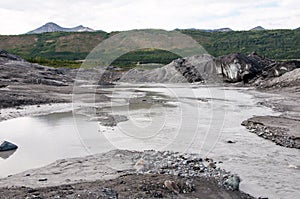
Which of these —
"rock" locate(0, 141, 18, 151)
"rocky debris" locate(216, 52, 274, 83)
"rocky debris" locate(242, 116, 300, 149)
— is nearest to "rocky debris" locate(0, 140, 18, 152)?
"rock" locate(0, 141, 18, 151)

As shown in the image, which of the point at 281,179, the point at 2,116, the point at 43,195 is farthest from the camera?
the point at 2,116

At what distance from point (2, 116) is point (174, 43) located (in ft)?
391

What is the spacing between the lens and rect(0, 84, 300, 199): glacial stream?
11.8 meters

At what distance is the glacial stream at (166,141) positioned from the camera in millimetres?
11773

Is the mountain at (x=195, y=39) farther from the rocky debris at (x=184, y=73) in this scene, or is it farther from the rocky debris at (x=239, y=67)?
the rocky debris at (x=239, y=67)

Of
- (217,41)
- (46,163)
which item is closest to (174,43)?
(217,41)

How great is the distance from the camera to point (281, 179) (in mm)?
11266

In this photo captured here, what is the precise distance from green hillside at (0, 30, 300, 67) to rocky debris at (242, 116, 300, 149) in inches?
3702

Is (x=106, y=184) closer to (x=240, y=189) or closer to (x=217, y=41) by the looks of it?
(x=240, y=189)

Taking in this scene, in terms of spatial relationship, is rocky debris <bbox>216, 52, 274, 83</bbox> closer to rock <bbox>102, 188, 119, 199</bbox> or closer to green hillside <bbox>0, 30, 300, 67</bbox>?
green hillside <bbox>0, 30, 300, 67</bbox>

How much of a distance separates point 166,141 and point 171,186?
24.8 ft

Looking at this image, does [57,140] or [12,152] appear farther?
[57,140]

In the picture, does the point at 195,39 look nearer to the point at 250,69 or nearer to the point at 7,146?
the point at 250,69

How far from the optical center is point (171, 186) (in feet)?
30.6
